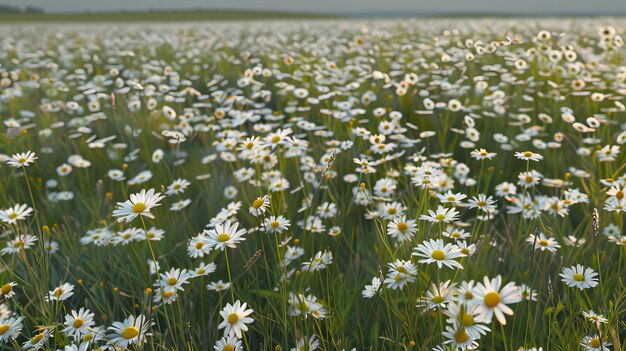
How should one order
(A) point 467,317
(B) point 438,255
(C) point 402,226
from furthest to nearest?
(C) point 402,226
(B) point 438,255
(A) point 467,317

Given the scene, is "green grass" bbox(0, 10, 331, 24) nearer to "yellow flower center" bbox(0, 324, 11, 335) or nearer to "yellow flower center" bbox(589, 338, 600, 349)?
"yellow flower center" bbox(0, 324, 11, 335)

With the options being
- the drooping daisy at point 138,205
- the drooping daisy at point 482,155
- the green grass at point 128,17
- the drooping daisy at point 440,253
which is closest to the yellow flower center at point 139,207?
the drooping daisy at point 138,205

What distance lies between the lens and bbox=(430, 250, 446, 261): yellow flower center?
1.23m

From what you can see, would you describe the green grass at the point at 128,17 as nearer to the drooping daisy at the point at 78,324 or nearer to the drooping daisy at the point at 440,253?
the drooping daisy at the point at 78,324

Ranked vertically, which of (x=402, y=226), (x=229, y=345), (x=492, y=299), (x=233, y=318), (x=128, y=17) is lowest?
(x=229, y=345)

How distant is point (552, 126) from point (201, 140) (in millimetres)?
2758

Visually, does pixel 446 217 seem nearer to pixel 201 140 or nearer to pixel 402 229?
pixel 402 229

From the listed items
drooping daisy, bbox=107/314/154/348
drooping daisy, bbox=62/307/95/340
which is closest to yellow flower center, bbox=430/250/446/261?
drooping daisy, bbox=107/314/154/348

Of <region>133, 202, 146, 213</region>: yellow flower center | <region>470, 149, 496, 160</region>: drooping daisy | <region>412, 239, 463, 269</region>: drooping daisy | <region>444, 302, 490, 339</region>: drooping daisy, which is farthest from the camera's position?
<region>470, 149, 496, 160</region>: drooping daisy

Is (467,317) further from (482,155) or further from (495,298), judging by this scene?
(482,155)

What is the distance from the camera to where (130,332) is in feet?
4.41

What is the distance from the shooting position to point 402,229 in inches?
64.1

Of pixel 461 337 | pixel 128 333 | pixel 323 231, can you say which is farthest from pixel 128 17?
pixel 461 337

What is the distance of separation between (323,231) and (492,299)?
1.16 metres
